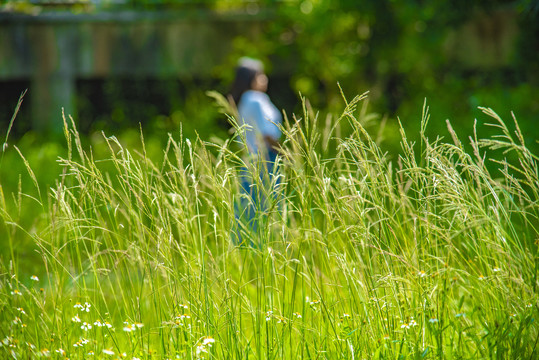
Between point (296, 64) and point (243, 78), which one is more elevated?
point (243, 78)

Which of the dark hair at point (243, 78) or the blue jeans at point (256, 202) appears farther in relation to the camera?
the dark hair at point (243, 78)

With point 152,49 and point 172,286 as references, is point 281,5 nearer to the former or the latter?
point 152,49

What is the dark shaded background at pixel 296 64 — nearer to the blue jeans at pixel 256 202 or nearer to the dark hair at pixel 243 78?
the dark hair at pixel 243 78

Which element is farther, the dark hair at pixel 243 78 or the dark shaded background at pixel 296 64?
the dark shaded background at pixel 296 64

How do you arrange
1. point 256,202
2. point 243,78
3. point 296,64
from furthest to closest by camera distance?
point 296,64
point 243,78
point 256,202

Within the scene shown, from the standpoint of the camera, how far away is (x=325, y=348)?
238cm

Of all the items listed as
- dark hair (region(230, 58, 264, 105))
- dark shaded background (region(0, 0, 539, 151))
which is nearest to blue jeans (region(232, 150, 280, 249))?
dark hair (region(230, 58, 264, 105))

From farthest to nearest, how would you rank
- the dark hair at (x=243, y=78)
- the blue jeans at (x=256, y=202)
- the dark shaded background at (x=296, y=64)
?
the dark shaded background at (x=296, y=64) → the dark hair at (x=243, y=78) → the blue jeans at (x=256, y=202)

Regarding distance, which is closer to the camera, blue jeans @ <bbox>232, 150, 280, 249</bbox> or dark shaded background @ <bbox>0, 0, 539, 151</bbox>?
blue jeans @ <bbox>232, 150, 280, 249</bbox>

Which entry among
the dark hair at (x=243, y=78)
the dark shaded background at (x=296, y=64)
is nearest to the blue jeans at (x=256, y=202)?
the dark hair at (x=243, y=78)

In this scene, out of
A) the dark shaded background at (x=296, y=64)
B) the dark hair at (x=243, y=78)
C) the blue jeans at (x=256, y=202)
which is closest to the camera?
the blue jeans at (x=256, y=202)

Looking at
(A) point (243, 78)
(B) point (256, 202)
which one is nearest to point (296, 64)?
(A) point (243, 78)

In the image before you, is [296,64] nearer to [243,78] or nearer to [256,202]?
[243,78]

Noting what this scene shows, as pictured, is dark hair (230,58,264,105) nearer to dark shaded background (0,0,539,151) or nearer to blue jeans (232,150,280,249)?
blue jeans (232,150,280,249)
